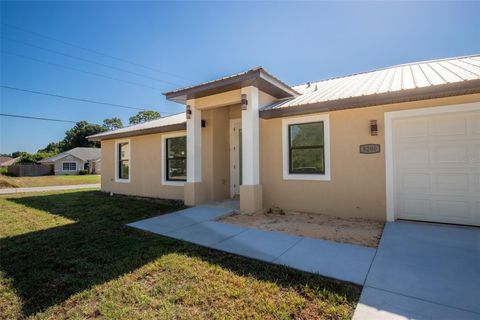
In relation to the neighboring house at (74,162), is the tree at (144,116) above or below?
above

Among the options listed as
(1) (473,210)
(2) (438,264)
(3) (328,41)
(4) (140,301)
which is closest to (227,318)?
(4) (140,301)

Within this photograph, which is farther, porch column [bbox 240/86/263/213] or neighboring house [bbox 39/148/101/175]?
neighboring house [bbox 39/148/101/175]

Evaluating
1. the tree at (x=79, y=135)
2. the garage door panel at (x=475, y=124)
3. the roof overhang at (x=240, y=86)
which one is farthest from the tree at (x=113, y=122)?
the garage door panel at (x=475, y=124)

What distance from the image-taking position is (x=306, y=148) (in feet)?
21.3

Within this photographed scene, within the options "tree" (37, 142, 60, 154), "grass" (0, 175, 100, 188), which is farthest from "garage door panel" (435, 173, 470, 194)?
"tree" (37, 142, 60, 154)

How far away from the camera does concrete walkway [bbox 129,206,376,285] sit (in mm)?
3199

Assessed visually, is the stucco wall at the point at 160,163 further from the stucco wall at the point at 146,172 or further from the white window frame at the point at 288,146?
the white window frame at the point at 288,146

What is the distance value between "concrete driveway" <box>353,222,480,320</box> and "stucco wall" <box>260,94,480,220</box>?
1.32 m

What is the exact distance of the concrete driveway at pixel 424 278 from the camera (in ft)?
7.35

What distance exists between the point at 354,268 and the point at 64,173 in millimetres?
48237

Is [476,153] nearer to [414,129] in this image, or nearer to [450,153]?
[450,153]

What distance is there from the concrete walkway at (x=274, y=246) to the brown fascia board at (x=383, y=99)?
3.18m

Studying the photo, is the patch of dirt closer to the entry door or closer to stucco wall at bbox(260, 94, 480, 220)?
stucco wall at bbox(260, 94, 480, 220)

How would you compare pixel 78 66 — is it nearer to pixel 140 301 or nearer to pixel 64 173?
pixel 140 301
